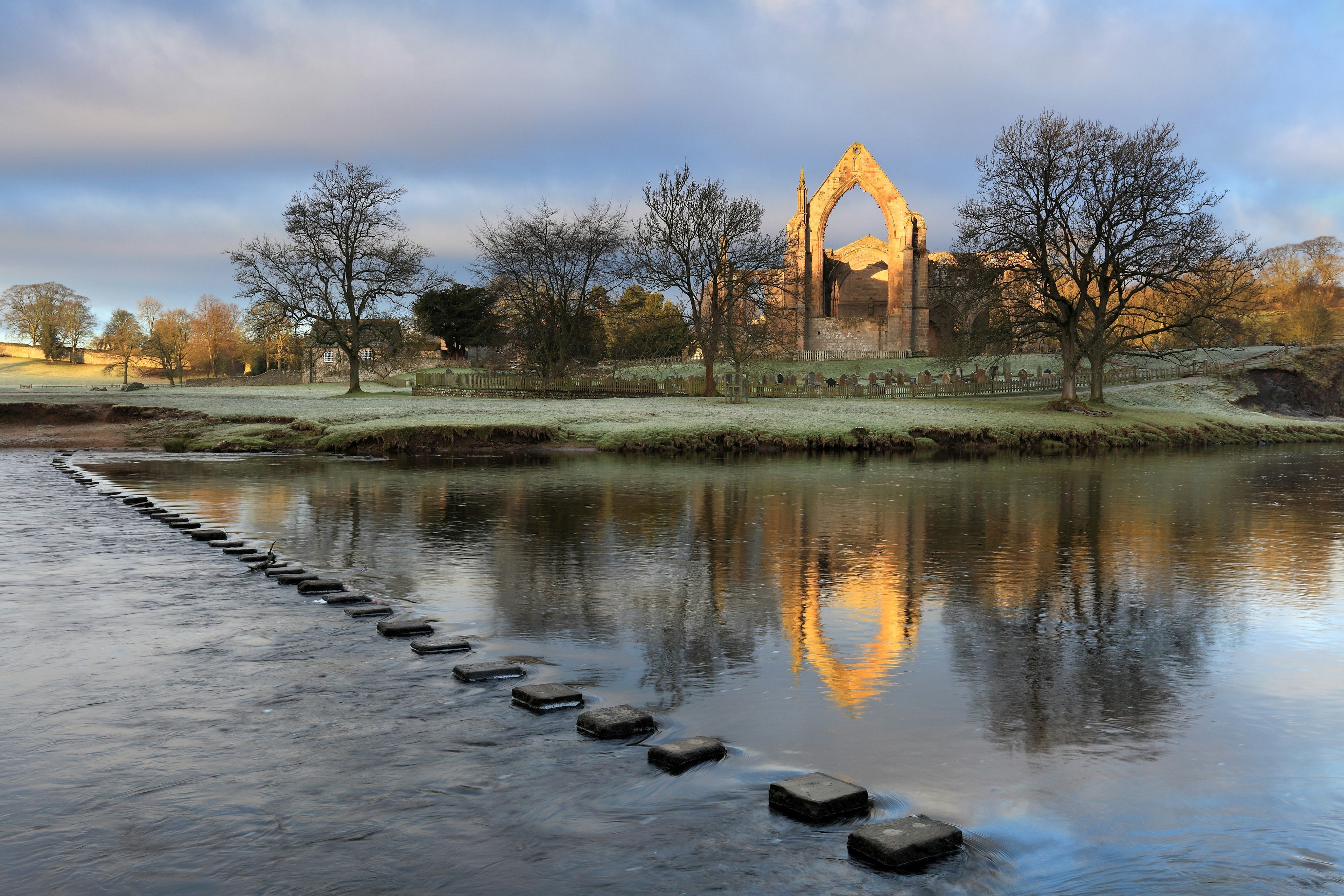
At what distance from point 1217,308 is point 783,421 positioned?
2048 cm

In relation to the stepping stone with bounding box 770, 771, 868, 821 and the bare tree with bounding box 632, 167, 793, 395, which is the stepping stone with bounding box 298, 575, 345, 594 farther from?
the bare tree with bounding box 632, 167, 793, 395

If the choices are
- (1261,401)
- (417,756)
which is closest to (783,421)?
(417,756)

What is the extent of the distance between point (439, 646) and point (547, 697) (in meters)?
1.53

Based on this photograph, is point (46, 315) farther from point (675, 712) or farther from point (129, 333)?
point (675, 712)

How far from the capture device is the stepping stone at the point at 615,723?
4734 mm

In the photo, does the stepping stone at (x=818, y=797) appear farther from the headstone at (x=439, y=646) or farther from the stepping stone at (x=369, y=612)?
the stepping stone at (x=369, y=612)

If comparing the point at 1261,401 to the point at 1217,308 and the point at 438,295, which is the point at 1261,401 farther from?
the point at 438,295

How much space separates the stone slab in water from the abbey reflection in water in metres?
0.56

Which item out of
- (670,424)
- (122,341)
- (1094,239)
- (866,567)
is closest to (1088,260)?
(1094,239)

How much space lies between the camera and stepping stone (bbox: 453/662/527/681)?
5.71 metres

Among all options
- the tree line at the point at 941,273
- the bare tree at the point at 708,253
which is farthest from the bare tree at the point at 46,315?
the bare tree at the point at 708,253

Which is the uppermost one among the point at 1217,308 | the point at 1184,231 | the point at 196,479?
the point at 1184,231

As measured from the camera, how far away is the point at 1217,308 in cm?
3966

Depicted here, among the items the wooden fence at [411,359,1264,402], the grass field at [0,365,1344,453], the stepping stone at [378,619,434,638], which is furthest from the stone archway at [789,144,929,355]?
the stepping stone at [378,619,434,638]
